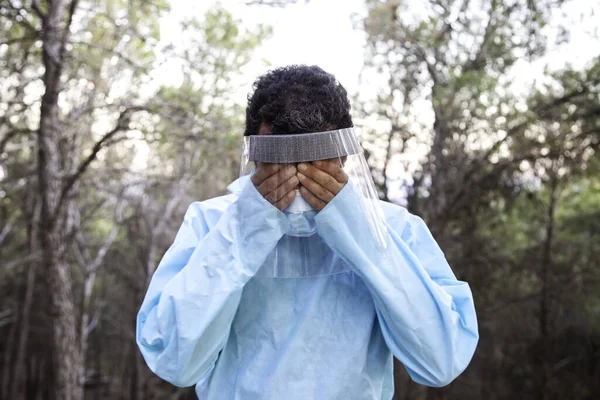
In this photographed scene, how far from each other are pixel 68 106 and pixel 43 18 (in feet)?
14.0

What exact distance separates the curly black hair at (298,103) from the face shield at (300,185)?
44mm

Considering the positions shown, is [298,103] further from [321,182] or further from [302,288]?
[302,288]

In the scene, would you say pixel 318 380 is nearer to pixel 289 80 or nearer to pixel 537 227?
pixel 289 80

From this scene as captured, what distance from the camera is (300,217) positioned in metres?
→ 1.29

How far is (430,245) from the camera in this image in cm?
144

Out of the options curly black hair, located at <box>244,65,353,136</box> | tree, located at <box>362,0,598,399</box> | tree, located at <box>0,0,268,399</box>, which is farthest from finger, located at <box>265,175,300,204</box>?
tree, located at <box>362,0,598,399</box>

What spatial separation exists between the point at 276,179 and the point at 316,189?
0.08 meters

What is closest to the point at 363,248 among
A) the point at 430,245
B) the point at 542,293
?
the point at 430,245

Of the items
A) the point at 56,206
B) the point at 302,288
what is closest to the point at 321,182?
the point at 302,288

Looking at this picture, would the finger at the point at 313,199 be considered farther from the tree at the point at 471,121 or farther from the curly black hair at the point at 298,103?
the tree at the point at 471,121

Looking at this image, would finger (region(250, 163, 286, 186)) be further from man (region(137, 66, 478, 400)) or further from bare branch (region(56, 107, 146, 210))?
bare branch (region(56, 107, 146, 210))

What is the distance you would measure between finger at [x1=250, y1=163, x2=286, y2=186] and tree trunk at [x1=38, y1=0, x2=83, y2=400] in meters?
3.39

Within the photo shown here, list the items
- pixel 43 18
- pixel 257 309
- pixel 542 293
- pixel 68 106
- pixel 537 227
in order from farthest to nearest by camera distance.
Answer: pixel 537 227 < pixel 542 293 < pixel 68 106 < pixel 43 18 < pixel 257 309

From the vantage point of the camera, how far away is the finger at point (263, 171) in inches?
49.3
